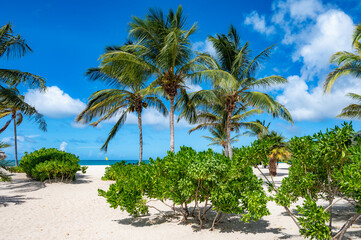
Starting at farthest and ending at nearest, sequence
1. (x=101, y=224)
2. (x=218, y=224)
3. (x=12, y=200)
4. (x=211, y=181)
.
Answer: (x=12, y=200)
(x=101, y=224)
(x=218, y=224)
(x=211, y=181)

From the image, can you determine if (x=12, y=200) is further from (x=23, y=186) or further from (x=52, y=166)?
(x=23, y=186)

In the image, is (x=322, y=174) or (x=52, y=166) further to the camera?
(x=52, y=166)

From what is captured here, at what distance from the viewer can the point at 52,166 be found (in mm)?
12898

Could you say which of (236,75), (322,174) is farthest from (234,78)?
(322,174)

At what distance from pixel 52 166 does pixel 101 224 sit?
7178 mm

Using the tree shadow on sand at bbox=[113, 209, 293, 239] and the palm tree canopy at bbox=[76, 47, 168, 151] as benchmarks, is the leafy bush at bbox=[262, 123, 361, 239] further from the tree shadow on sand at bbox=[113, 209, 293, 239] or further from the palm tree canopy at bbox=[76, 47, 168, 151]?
the palm tree canopy at bbox=[76, 47, 168, 151]

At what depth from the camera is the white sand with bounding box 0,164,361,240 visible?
19.9 ft

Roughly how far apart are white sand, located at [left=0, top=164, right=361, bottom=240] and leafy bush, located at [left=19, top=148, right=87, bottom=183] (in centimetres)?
276

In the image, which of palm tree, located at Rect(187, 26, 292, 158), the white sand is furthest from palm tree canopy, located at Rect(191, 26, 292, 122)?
the white sand

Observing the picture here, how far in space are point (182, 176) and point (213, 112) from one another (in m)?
16.0

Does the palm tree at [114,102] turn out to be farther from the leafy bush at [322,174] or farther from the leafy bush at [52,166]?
the leafy bush at [322,174]

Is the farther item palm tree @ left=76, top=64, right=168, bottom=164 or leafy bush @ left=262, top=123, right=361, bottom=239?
palm tree @ left=76, top=64, right=168, bottom=164

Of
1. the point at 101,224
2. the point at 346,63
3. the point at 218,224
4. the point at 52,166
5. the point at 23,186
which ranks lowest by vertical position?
the point at 101,224

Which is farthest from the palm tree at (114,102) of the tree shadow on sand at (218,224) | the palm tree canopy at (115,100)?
the tree shadow on sand at (218,224)
